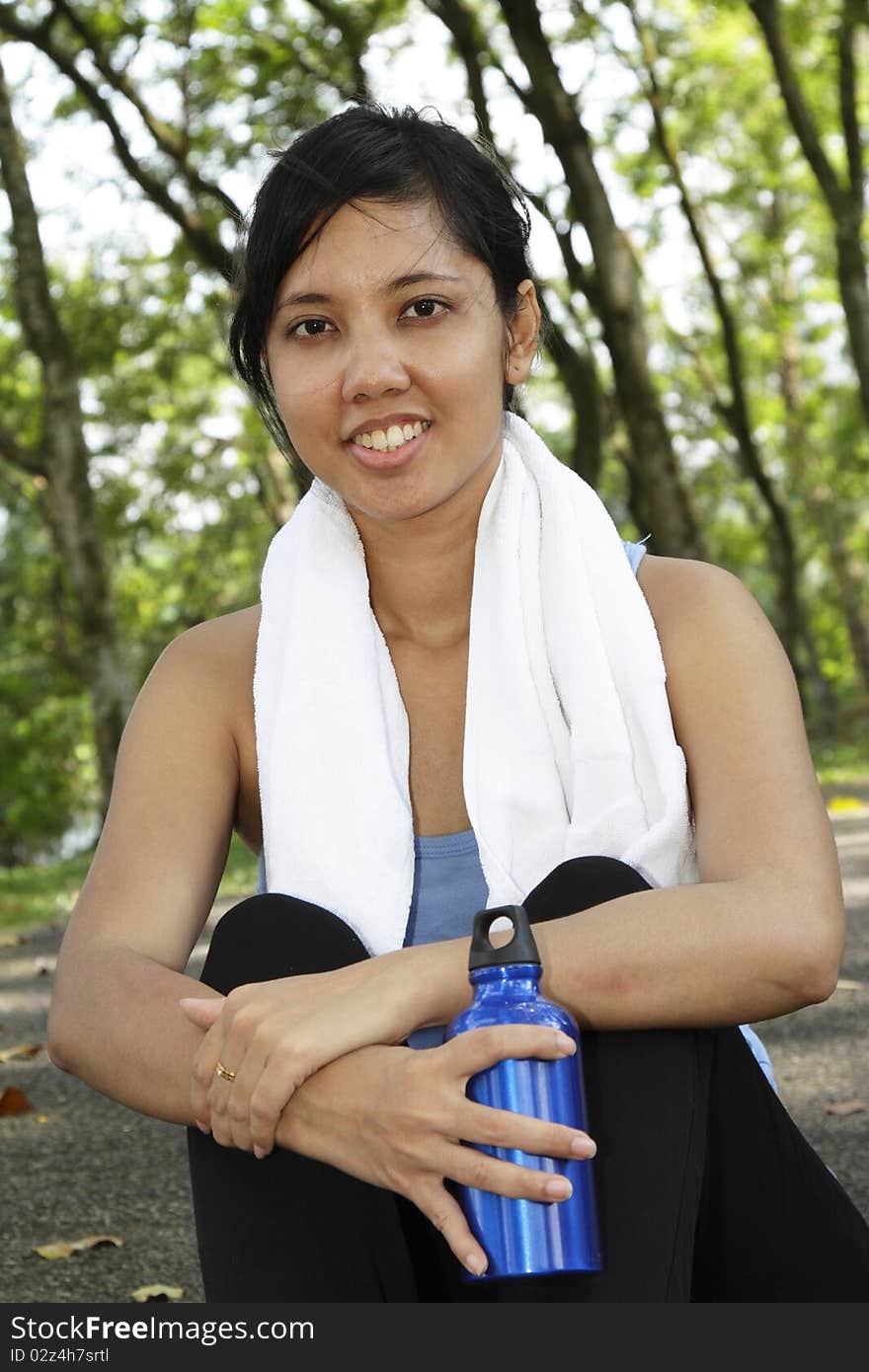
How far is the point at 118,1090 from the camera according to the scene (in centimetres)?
248

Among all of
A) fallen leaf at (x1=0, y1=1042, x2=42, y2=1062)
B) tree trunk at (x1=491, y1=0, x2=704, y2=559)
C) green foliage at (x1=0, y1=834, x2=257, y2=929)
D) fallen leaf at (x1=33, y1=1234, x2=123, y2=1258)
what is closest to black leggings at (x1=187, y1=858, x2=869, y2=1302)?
fallen leaf at (x1=33, y1=1234, x2=123, y2=1258)

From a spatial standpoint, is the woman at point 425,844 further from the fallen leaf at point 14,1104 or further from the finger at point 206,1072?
the fallen leaf at point 14,1104

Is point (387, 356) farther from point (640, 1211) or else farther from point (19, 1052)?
point (19, 1052)

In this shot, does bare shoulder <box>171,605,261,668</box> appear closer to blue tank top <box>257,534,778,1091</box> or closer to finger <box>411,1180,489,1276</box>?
blue tank top <box>257,534,778,1091</box>

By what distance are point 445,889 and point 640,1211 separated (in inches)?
30.6

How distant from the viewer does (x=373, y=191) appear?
271cm

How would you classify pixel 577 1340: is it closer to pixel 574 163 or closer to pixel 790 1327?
pixel 790 1327

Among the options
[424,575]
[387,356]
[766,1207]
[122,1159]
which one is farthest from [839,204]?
[766,1207]

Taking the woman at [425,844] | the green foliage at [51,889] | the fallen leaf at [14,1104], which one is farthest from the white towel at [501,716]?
the green foliage at [51,889]

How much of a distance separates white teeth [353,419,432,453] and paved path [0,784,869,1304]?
1574mm

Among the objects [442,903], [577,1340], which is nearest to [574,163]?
[442,903]

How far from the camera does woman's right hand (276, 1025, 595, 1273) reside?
6.57ft

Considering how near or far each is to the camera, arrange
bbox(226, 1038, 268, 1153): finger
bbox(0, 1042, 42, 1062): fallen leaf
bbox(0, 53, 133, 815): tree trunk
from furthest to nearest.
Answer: bbox(0, 53, 133, 815): tree trunk
bbox(0, 1042, 42, 1062): fallen leaf
bbox(226, 1038, 268, 1153): finger

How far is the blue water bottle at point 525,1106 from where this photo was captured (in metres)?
2.00
